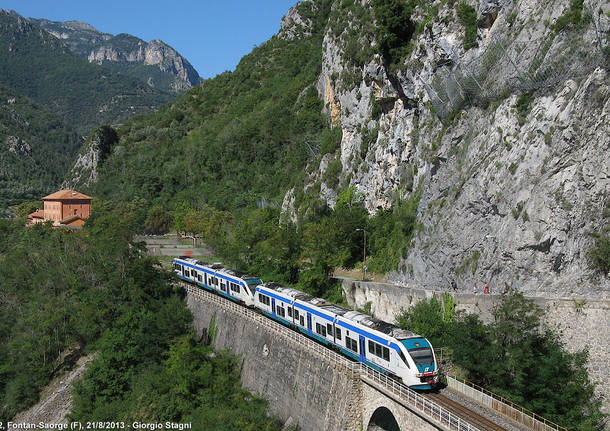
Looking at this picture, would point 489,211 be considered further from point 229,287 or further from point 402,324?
point 229,287

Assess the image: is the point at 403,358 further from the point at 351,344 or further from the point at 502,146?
the point at 502,146

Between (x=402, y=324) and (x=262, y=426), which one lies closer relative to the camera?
(x=262, y=426)

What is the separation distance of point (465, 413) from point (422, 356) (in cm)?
304

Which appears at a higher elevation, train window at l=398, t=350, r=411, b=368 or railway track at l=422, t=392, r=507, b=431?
train window at l=398, t=350, r=411, b=368

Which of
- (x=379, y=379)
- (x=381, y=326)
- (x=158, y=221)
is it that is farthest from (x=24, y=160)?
(x=379, y=379)

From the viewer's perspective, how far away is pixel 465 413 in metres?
20.8

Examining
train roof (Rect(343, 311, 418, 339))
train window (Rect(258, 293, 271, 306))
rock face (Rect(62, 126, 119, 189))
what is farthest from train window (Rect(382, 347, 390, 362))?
rock face (Rect(62, 126, 119, 189))

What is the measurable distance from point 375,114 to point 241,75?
270ft

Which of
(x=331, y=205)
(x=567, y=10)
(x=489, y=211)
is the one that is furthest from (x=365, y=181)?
(x=567, y=10)

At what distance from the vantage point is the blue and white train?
2294 cm

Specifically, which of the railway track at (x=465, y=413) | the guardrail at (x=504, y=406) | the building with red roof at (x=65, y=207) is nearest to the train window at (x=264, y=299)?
the guardrail at (x=504, y=406)

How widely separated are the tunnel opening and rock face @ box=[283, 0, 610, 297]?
379 inches

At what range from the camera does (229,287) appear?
140 ft

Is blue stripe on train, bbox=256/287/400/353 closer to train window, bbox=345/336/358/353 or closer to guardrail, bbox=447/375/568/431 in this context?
train window, bbox=345/336/358/353
